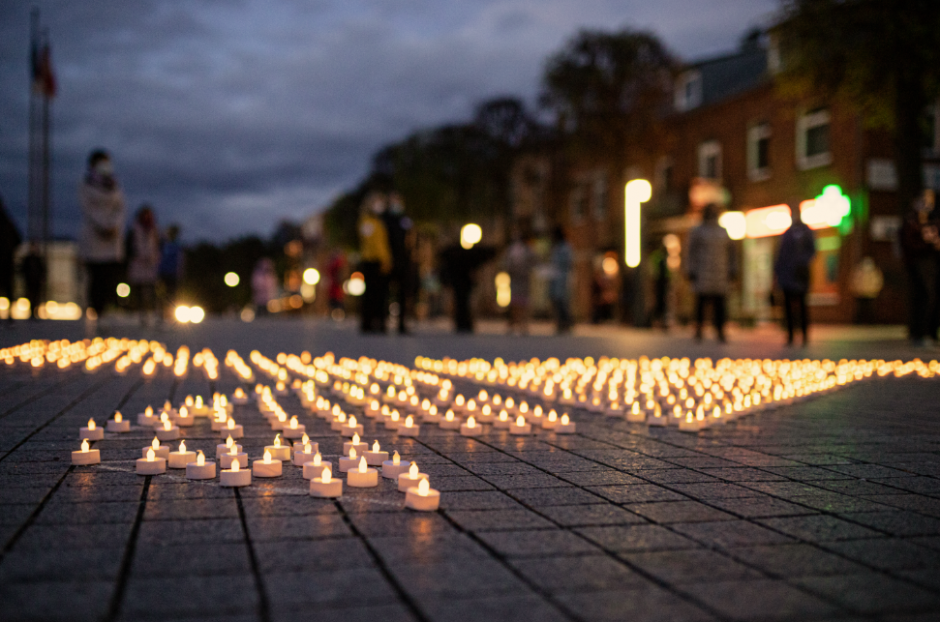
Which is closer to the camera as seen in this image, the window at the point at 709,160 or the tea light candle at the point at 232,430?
the tea light candle at the point at 232,430

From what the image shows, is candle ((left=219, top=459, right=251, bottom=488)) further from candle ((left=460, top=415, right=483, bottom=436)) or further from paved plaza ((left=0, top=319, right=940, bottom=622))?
candle ((left=460, top=415, right=483, bottom=436))

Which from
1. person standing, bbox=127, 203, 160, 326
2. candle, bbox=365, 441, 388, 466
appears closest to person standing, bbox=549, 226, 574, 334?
person standing, bbox=127, 203, 160, 326

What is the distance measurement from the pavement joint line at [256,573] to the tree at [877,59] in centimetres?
1417

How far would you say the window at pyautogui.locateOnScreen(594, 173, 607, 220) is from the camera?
127 feet

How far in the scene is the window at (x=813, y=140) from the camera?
25625 millimetres

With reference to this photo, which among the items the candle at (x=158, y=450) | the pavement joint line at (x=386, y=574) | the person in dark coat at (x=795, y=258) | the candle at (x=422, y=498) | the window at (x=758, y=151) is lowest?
the pavement joint line at (x=386, y=574)

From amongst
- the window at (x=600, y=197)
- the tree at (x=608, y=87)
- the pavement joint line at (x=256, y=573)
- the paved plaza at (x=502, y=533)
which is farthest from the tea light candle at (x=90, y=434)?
the window at (x=600, y=197)

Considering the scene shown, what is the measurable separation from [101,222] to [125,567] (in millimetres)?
11561

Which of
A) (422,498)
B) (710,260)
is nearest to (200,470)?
(422,498)

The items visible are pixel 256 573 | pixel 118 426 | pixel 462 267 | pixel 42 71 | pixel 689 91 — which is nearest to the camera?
pixel 256 573

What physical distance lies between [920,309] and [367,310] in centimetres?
984

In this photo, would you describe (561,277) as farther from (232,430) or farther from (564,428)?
(232,430)

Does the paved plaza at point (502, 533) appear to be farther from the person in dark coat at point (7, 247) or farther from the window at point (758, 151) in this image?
the window at point (758, 151)

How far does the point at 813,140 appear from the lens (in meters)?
26.2
